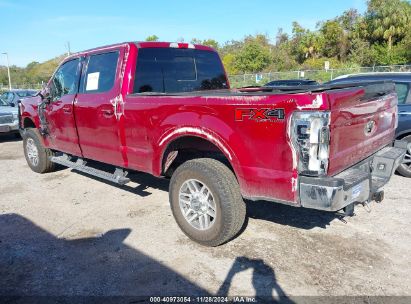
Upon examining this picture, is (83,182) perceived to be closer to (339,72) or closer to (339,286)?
(339,286)

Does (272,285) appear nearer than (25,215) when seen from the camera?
Yes

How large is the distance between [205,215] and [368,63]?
45615 millimetres

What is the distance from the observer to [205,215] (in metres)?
3.82

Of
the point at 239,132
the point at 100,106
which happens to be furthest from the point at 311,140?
the point at 100,106

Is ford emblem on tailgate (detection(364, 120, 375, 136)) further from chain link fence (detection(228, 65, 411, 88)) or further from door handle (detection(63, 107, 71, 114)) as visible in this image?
chain link fence (detection(228, 65, 411, 88))

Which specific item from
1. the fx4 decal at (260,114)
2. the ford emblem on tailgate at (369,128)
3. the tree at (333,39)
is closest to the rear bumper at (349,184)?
the ford emblem on tailgate at (369,128)

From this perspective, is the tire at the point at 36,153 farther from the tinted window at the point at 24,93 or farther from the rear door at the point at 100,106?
the tinted window at the point at 24,93

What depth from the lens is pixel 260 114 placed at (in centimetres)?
304

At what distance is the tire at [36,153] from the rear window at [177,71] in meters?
3.08

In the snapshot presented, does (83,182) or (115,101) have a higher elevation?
(115,101)

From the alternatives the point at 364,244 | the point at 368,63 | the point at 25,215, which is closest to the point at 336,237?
the point at 364,244

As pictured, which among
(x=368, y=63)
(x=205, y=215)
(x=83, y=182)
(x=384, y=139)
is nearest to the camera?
(x=205, y=215)

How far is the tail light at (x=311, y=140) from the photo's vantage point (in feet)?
9.05

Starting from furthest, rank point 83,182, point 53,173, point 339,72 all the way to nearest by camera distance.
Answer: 1. point 339,72
2. point 53,173
3. point 83,182
